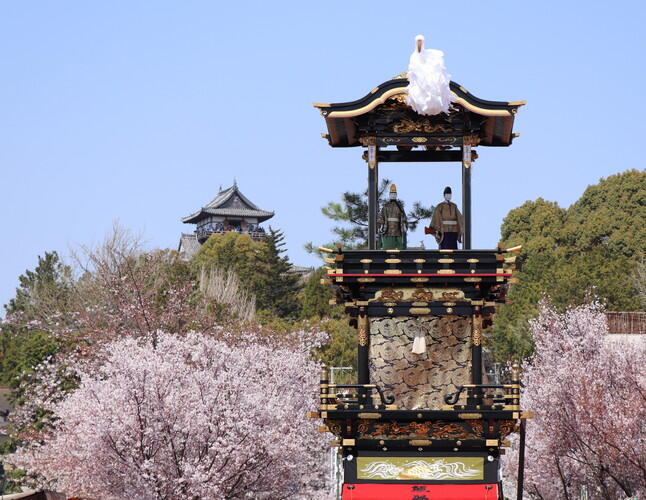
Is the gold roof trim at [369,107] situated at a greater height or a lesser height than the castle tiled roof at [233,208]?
lesser

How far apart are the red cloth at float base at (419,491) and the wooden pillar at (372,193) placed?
576 cm

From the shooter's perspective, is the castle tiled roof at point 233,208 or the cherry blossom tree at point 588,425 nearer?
the cherry blossom tree at point 588,425

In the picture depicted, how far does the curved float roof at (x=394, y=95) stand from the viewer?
2969 centimetres

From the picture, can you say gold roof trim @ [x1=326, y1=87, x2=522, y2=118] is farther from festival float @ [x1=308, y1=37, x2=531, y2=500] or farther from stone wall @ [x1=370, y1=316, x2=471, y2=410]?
stone wall @ [x1=370, y1=316, x2=471, y2=410]

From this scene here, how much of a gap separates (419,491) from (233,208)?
383ft

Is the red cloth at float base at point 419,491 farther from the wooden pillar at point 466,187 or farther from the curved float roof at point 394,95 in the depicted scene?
the curved float roof at point 394,95

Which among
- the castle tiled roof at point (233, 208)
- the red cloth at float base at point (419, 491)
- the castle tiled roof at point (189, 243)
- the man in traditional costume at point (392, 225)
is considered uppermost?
the castle tiled roof at point (233, 208)

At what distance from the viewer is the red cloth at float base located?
95.5ft

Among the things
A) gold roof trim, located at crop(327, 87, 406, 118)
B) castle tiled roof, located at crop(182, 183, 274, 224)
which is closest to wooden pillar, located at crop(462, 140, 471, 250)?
gold roof trim, located at crop(327, 87, 406, 118)

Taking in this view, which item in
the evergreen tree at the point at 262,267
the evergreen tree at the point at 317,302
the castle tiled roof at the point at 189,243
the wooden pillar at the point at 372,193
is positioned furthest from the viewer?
the castle tiled roof at the point at 189,243

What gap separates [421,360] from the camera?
29.9 meters

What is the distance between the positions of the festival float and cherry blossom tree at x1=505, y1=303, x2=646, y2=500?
946cm

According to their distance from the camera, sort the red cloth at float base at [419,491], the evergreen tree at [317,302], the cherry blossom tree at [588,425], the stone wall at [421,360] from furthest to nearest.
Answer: the evergreen tree at [317,302] < the cherry blossom tree at [588,425] < the stone wall at [421,360] < the red cloth at float base at [419,491]

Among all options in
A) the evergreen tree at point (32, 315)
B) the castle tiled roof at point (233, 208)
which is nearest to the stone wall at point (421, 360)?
the evergreen tree at point (32, 315)
